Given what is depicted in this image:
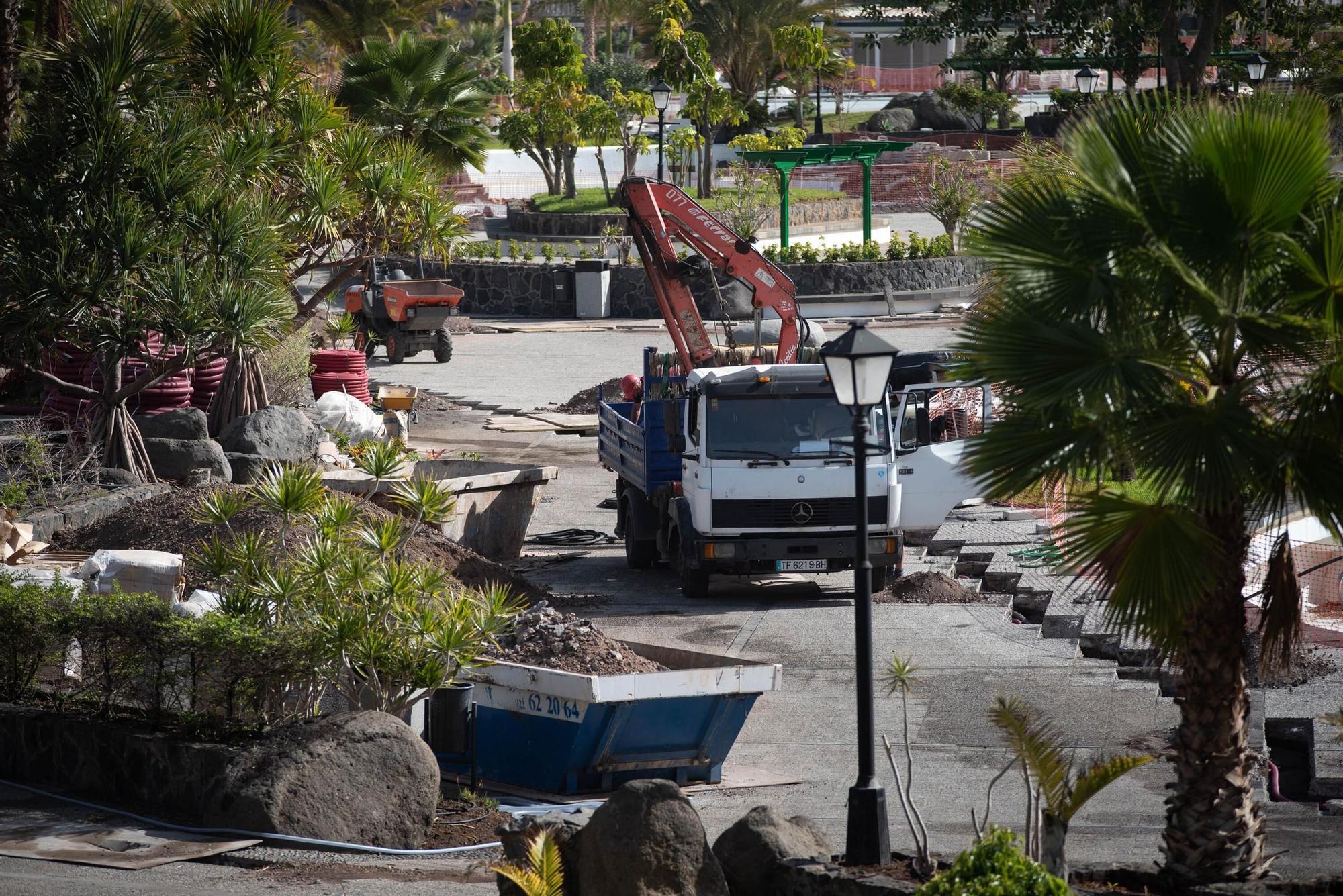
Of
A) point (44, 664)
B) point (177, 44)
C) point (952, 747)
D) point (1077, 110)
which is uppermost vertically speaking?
point (177, 44)

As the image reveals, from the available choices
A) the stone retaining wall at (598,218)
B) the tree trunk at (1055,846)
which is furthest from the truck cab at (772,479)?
the stone retaining wall at (598,218)

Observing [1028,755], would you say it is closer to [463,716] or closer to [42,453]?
[463,716]

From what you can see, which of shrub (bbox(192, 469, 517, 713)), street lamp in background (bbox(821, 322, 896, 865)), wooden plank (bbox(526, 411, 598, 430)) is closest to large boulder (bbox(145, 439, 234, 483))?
shrub (bbox(192, 469, 517, 713))

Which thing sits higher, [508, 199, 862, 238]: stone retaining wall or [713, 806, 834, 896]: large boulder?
[508, 199, 862, 238]: stone retaining wall

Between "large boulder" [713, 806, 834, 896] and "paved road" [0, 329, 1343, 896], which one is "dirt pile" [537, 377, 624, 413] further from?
"large boulder" [713, 806, 834, 896]

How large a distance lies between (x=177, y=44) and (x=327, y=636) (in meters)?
11.0

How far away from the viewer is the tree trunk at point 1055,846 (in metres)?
6.82

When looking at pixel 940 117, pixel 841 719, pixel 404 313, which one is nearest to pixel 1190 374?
pixel 841 719

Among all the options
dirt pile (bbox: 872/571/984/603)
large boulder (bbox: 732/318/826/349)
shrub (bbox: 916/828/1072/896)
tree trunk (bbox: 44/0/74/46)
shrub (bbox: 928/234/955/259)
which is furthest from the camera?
shrub (bbox: 928/234/955/259)

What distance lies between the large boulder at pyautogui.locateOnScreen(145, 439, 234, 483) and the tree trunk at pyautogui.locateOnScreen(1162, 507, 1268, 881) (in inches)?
525

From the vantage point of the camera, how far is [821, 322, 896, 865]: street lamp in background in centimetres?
770

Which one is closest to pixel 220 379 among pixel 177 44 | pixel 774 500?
pixel 177 44

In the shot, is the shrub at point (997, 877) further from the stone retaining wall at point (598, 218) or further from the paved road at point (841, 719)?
the stone retaining wall at point (598, 218)

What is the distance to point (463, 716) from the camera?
9883 millimetres
